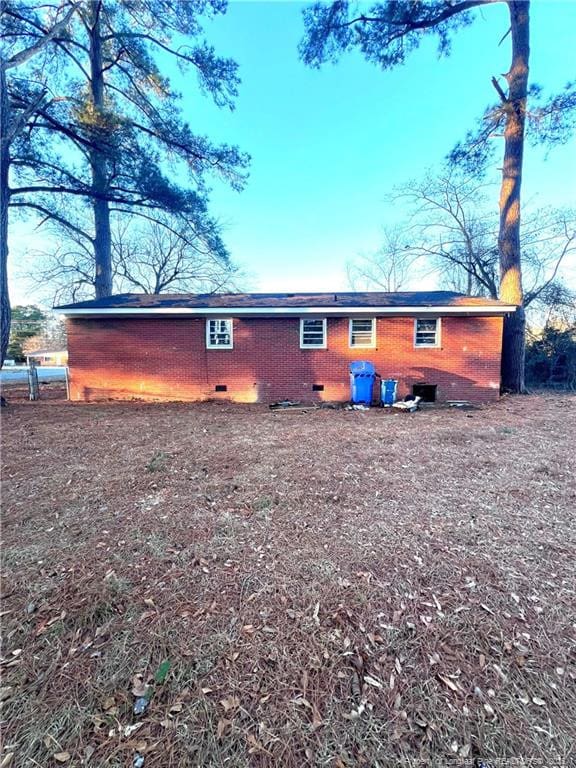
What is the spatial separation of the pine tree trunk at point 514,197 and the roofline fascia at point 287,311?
5.41 ft

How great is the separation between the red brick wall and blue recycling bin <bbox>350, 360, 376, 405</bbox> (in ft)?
2.55

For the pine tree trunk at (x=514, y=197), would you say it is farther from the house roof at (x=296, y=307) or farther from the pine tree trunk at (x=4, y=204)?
the pine tree trunk at (x=4, y=204)

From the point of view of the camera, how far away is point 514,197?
32.2ft

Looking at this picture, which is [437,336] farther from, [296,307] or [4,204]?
[4,204]

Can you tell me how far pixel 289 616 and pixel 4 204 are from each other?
11395 millimetres

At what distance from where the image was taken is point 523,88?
9.37 metres

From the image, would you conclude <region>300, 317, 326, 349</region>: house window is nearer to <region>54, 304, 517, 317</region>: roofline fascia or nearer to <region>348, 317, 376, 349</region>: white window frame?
<region>54, 304, 517, 317</region>: roofline fascia

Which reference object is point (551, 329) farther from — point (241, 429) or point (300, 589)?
point (300, 589)

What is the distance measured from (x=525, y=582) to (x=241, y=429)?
4804 millimetres

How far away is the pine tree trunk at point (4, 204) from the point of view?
714 cm

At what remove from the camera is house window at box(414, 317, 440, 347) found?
896 centimetres

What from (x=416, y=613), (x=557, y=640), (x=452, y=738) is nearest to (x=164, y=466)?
(x=416, y=613)

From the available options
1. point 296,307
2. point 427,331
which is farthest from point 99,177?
point 427,331

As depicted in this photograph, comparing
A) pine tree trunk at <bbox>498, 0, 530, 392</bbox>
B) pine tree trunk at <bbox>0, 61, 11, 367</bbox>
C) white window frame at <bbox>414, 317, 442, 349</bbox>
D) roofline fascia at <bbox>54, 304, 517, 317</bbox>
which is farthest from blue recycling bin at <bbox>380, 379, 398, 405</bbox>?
pine tree trunk at <bbox>0, 61, 11, 367</bbox>
